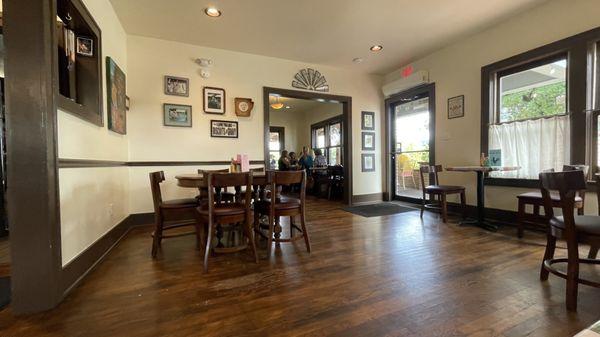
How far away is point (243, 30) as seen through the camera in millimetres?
3551

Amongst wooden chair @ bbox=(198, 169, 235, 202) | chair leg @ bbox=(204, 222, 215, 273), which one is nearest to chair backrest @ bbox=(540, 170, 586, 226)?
chair leg @ bbox=(204, 222, 215, 273)

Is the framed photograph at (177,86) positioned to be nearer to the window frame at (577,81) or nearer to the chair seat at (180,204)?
the chair seat at (180,204)

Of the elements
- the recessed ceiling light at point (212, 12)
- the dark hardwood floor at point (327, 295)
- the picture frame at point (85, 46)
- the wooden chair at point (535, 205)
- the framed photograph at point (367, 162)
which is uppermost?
the recessed ceiling light at point (212, 12)

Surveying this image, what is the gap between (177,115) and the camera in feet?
12.7

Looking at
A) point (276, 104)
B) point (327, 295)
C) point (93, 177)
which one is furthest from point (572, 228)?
point (276, 104)

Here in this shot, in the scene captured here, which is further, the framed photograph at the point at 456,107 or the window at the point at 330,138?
the window at the point at 330,138

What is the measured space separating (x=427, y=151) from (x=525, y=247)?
242cm

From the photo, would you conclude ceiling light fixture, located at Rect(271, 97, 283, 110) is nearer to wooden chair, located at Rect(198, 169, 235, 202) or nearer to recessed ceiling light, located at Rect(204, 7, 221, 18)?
recessed ceiling light, located at Rect(204, 7, 221, 18)

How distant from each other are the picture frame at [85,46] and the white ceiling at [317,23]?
0.78 meters

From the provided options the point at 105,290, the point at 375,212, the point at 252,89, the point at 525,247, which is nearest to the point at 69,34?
the point at 105,290

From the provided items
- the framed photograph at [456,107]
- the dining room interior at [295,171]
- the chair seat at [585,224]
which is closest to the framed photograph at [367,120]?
the dining room interior at [295,171]

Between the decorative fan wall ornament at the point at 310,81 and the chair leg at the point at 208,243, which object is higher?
the decorative fan wall ornament at the point at 310,81

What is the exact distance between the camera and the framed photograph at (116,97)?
2.79m

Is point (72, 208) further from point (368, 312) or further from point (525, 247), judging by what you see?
point (525, 247)
